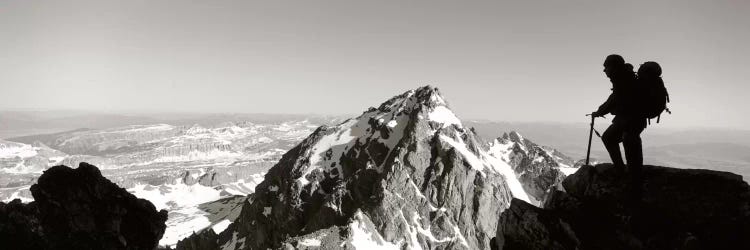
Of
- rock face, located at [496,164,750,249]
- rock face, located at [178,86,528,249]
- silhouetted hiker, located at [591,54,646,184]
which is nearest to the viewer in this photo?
rock face, located at [496,164,750,249]

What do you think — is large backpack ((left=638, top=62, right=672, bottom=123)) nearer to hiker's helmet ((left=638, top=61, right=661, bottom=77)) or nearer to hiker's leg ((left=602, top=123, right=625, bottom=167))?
hiker's helmet ((left=638, top=61, right=661, bottom=77))

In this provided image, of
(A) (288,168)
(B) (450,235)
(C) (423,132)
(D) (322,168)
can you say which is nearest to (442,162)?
(C) (423,132)

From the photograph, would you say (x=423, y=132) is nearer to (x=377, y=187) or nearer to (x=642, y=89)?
(x=377, y=187)

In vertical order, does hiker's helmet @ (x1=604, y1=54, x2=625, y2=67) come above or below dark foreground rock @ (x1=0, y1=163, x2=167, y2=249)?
above

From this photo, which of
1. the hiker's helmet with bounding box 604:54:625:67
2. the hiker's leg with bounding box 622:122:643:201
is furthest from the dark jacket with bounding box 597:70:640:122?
the hiker's leg with bounding box 622:122:643:201

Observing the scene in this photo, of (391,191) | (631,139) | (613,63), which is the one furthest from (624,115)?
(391,191)

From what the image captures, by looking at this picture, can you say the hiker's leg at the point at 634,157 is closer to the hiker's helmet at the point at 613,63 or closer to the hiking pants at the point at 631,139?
the hiking pants at the point at 631,139
